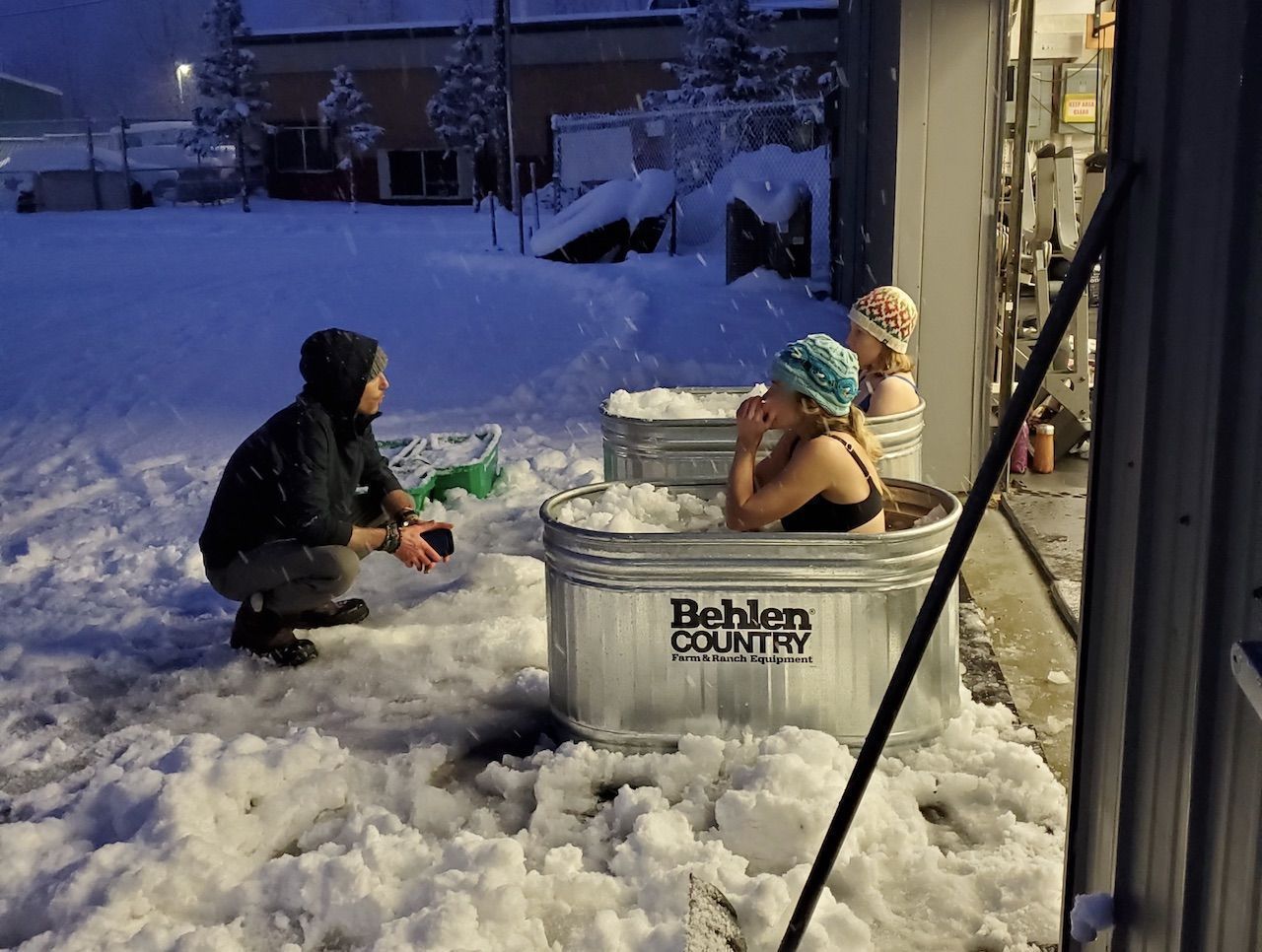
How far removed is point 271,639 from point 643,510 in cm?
158

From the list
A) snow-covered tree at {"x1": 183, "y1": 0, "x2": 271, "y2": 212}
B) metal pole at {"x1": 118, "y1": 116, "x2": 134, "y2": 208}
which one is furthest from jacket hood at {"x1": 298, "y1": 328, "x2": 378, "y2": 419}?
snow-covered tree at {"x1": 183, "y1": 0, "x2": 271, "y2": 212}

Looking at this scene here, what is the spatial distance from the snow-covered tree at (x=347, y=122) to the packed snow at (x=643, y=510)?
112ft

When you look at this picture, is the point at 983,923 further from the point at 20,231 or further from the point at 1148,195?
the point at 20,231

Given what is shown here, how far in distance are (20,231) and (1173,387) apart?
27859 millimetres

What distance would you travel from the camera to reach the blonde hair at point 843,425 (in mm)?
3814

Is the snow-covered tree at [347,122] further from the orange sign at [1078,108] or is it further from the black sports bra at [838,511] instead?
the black sports bra at [838,511]

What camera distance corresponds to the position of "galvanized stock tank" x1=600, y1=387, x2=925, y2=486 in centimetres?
521

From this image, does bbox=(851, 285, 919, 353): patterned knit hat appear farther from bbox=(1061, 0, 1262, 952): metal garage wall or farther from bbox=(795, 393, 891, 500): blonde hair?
bbox=(1061, 0, 1262, 952): metal garage wall

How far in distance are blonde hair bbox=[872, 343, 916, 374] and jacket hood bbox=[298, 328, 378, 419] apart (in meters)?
2.11

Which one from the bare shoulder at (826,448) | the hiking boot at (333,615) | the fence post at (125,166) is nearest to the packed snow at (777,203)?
the hiking boot at (333,615)

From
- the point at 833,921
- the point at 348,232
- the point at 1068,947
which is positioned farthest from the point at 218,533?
the point at 348,232

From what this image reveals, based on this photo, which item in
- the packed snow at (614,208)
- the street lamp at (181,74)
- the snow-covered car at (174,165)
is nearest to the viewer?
the packed snow at (614,208)

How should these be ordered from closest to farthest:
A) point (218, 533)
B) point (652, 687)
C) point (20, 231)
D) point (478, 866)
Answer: point (478, 866) → point (652, 687) → point (218, 533) → point (20, 231)

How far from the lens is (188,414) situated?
32.9ft
